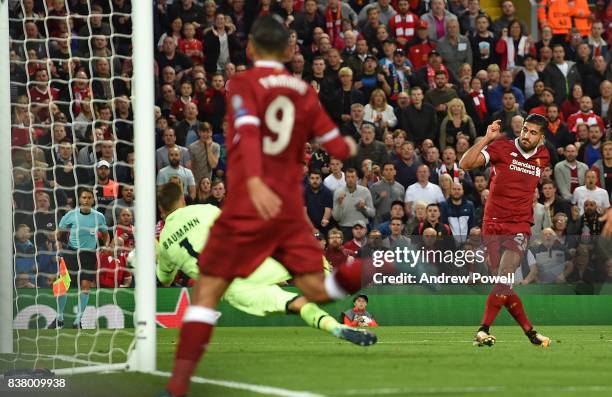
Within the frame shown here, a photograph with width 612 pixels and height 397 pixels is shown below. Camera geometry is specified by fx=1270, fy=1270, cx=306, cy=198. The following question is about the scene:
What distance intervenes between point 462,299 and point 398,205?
1.80 m

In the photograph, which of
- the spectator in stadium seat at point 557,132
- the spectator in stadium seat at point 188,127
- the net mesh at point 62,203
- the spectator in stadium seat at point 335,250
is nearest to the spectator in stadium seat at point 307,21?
the spectator in stadium seat at point 188,127

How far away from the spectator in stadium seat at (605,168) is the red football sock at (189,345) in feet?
49.0

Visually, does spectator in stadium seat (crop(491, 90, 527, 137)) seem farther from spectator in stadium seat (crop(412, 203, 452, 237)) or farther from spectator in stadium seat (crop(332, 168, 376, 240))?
spectator in stadium seat (crop(332, 168, 376, 240))

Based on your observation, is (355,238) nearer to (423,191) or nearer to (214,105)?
(423,191)

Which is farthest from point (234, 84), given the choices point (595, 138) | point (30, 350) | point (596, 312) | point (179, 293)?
point (595, 138)

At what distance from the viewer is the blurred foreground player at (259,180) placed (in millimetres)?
7281

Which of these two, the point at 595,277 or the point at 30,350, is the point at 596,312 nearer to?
the point at 595,277

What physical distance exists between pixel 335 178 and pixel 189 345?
13.2 meters

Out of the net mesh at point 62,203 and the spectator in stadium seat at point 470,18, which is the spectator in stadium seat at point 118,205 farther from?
the spectator in stadium seat at point 470,18

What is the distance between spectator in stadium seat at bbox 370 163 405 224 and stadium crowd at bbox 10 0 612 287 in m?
0.02

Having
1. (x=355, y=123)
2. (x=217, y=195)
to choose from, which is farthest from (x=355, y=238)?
(x=355, y=123)

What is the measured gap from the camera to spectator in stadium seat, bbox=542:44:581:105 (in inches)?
936

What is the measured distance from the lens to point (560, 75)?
2384 cm

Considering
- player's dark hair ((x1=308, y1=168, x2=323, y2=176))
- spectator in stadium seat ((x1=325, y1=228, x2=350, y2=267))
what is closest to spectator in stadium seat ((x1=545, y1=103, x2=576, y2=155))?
player's dark hair ((x1=308, y1=168, x2=323, y2=176))
